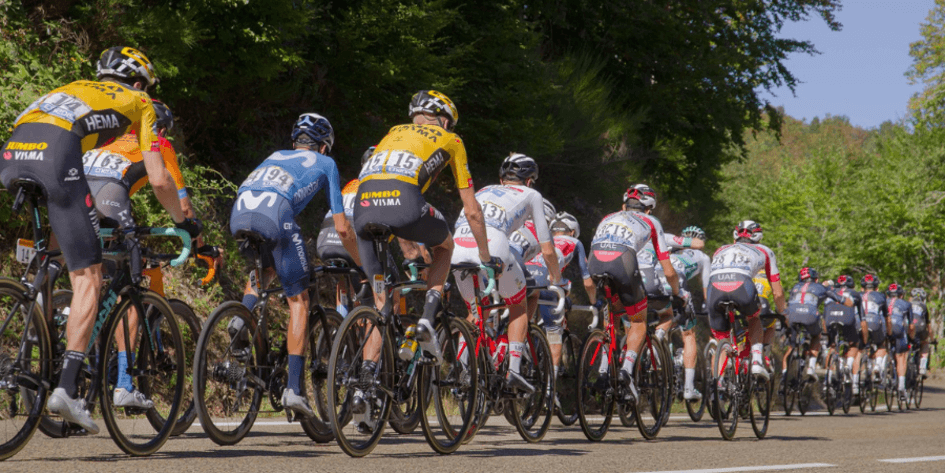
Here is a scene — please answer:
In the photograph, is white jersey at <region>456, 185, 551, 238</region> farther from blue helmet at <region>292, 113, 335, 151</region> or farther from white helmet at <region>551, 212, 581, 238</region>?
white helmet at <region>551, 212, 581, 238</region>

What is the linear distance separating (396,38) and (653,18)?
10058mm

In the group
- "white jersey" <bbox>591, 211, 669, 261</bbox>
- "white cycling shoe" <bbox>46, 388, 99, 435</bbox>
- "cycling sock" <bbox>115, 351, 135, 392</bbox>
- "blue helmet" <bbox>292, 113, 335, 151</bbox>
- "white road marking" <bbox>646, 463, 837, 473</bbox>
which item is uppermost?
"blue helmet" <bbox>292, 113, 335, 151</bbox>

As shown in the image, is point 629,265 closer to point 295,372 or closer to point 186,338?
point 295,372

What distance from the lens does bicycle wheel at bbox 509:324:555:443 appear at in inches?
331

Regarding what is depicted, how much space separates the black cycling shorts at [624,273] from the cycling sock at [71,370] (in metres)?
5.47

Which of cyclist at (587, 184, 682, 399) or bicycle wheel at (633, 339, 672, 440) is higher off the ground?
cyclist at (587, 184, 682, 399)

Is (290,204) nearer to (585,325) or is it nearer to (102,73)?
(102,73)

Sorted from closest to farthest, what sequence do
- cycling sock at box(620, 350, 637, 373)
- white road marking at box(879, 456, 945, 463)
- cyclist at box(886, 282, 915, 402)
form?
white road marking at box(879, 456, 945, 463) → cycling sock at box(620, 350, 637, 373) → cyclist at box(886, 282, 915, 402)

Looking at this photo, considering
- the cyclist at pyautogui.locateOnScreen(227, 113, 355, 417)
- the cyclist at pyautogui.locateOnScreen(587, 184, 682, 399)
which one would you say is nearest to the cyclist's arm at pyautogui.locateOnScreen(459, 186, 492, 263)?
the cyclist at pyautogui.locateOnScreen(227, 113, 355, 417)

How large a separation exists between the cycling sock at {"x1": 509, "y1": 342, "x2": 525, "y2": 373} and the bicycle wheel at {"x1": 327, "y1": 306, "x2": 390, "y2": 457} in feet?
5.19

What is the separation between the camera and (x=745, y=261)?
1210 cm

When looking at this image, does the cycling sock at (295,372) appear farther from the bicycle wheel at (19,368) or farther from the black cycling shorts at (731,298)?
the black cycling shorts at (731,298)

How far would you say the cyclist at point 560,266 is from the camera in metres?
9.81

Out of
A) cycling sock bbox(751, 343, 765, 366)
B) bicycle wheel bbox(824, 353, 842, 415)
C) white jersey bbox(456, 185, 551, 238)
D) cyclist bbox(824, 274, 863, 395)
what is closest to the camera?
white jersey bbox(456, 185, 551, 238)
